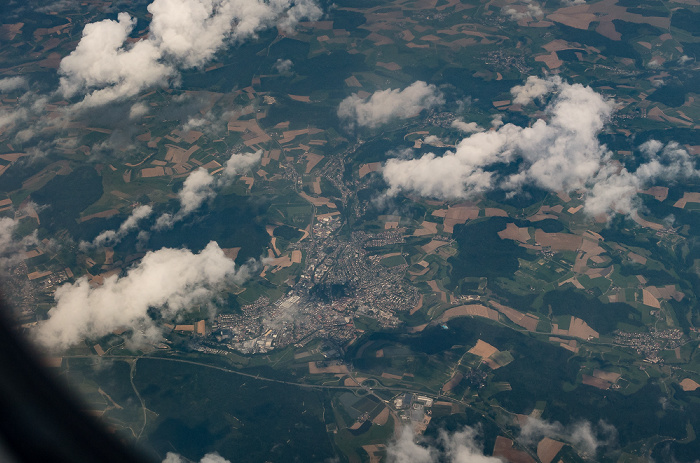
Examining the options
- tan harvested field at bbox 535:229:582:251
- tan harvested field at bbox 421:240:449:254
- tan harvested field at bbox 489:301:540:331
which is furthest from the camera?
tan harvested field at bbox 421:240:449:254

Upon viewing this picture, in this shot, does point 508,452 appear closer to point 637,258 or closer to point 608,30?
point 637,258

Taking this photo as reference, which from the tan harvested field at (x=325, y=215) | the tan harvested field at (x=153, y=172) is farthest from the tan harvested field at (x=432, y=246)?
the tan harvested field at (x=153, y=172)

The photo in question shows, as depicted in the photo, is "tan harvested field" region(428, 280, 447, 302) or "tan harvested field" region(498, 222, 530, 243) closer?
"tan harvested field" region(428, 280, 447, 302)

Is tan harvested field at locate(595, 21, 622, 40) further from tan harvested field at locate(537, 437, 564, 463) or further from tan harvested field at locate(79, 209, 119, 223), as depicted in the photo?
tan harvested field at locate(79, 209, 119, 223)

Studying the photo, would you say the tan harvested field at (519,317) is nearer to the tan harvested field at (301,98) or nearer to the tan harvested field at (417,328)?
the tan harvested field at (417,328)

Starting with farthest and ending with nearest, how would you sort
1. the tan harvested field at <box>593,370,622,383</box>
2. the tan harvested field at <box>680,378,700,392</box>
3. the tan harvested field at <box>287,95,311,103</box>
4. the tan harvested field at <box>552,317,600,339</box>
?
the tan harvested field at <box>287,95,311,103</box> < the tan harvested field at <box>552,317,600,339</box> < the tan harvested field at <box>593,370,622,383</box> < the tan harvested field at <box>680,378,700,392</box>

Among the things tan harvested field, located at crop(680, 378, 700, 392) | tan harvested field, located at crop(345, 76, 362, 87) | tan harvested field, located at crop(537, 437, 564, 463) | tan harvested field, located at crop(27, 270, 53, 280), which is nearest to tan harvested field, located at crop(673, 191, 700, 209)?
tan harvested field, located at crop(680, 378, 700, 392)

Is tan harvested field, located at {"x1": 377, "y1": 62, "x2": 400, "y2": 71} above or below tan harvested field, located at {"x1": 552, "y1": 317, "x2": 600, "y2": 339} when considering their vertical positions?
above
